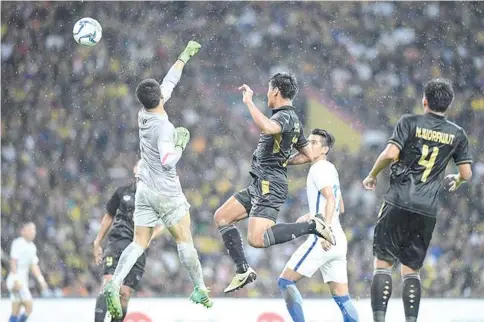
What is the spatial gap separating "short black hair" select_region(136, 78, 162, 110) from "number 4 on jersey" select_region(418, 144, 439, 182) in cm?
223

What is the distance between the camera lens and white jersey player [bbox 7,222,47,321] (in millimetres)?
11984

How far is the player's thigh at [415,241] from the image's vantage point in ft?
23.3

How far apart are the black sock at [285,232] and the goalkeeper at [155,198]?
26.5 inches

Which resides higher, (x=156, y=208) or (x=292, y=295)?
(x=156, y=208)

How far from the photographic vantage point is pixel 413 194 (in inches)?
278

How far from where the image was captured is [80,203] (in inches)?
591

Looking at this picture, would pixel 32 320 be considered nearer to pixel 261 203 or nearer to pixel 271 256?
pixel 271 256

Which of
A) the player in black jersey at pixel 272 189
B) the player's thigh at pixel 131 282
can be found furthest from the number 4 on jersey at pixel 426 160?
the player's thigh at pixel 131 282

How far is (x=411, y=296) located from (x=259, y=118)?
1883 millimetres

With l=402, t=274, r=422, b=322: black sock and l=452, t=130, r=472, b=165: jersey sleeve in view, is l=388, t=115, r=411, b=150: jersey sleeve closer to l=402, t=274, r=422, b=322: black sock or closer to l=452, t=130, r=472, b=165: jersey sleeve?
l=452, t=130, r=472, b=165: jersey sleeve

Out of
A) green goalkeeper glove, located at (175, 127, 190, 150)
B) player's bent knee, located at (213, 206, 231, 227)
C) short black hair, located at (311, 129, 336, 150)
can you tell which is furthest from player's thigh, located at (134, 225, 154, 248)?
short black hair, located at (311, 129, 336, 150)

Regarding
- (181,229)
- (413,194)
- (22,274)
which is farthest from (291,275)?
(22,274)

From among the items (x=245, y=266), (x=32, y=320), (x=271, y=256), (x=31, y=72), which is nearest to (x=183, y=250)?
(x=245, y=266)

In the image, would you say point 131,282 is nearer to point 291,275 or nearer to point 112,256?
point 112,256
